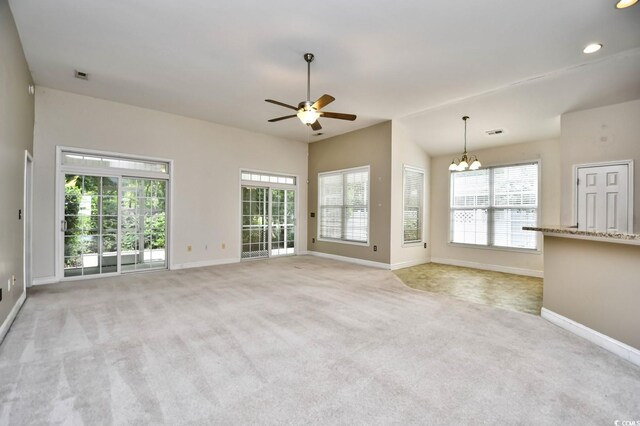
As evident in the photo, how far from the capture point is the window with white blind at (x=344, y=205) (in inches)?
280

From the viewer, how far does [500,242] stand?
6465 mm

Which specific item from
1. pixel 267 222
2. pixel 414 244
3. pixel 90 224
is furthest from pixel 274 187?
pixel 90 224

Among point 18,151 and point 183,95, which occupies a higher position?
point 183,95

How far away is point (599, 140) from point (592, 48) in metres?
1.70

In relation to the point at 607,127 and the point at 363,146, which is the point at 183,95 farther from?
the point at 607,127

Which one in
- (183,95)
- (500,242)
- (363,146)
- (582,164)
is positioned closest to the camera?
(582,164)

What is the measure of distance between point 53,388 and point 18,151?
3.18 metres

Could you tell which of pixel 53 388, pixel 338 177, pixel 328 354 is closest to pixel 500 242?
pixel 338 177

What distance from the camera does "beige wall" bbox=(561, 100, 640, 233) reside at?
170 inches

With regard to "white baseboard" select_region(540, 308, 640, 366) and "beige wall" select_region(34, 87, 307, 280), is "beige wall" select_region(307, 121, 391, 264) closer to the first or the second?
"beige wall" select_region(34, 87, 307, 280)

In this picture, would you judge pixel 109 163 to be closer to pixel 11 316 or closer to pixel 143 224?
pixel 143 224

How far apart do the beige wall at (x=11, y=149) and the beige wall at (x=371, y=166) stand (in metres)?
5.71

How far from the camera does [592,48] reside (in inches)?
141

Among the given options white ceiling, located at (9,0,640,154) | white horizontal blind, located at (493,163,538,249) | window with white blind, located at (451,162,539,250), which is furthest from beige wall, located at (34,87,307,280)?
white horizontal blind, located at (493,163,538,249)
